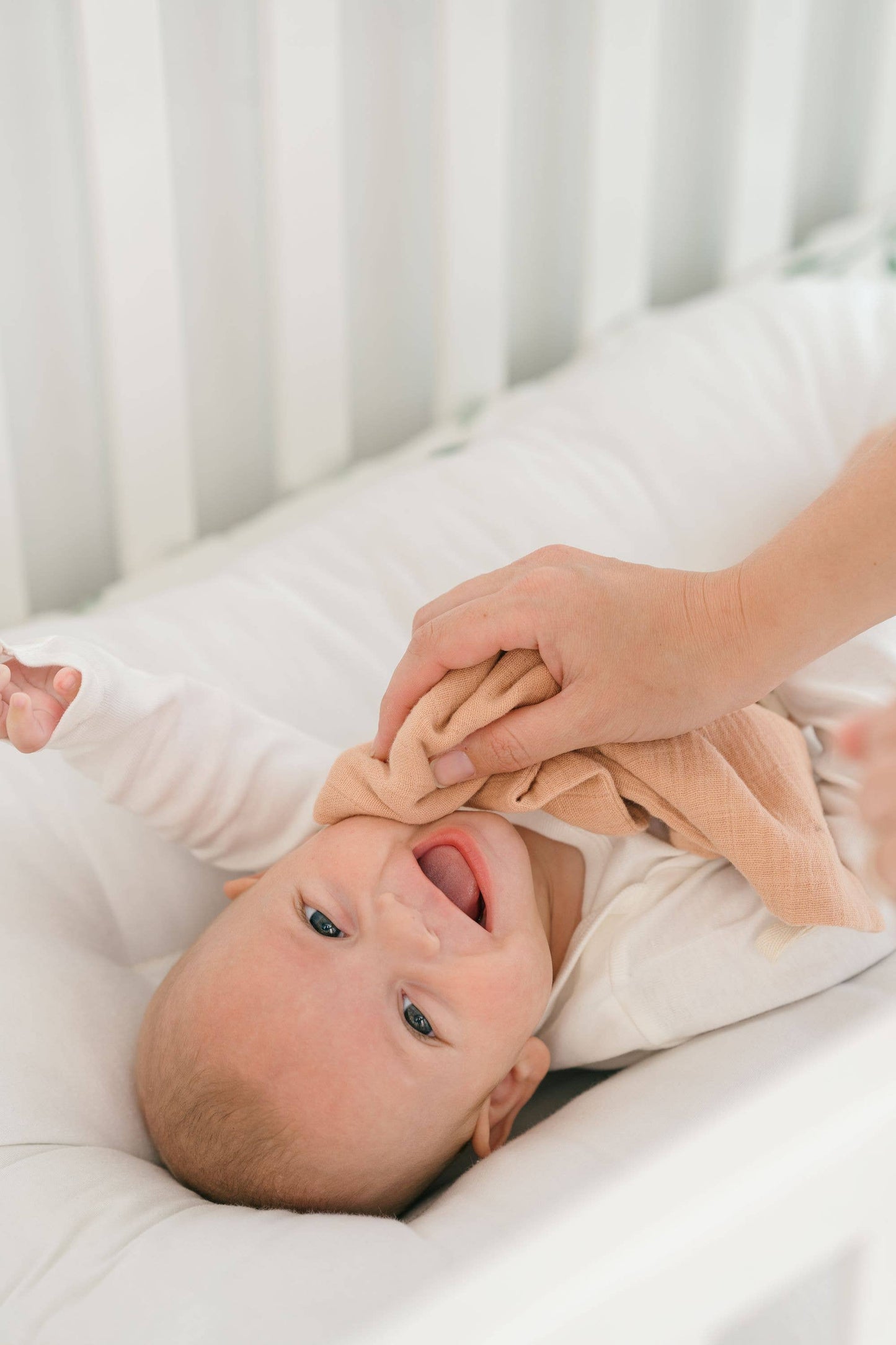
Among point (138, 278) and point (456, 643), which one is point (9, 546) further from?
point (456, 643)

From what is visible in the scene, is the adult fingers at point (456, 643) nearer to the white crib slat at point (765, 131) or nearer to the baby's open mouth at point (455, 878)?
the baby's open mouth at point (455, 878)

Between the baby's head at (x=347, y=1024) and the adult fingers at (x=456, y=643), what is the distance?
0.10 meters

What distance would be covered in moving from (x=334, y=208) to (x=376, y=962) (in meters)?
0.79

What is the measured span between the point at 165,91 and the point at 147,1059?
849mm

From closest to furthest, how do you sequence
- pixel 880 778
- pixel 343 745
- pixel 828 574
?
1. pixel 880 778
2. pixel 828 574
3. pixel 343 745

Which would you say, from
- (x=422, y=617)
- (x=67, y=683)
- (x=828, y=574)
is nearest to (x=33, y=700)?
(x=67, y=683)

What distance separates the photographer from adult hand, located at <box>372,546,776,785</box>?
663 mm

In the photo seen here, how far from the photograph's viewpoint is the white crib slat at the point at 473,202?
1.16m

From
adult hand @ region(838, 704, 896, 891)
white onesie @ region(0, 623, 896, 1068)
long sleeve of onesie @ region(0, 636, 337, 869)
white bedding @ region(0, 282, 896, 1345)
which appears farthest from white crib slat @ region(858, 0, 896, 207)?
adult hand @ region(838, 704, 896, 891)

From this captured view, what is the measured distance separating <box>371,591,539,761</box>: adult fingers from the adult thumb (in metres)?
0.04

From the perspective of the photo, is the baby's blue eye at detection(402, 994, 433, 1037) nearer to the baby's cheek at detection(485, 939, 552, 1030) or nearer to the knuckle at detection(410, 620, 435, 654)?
the baby's cheek at detection(485, 939, 552, 1030)

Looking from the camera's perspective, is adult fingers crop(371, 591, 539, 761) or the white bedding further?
adult fingers crop(371, 591, 539, 761)

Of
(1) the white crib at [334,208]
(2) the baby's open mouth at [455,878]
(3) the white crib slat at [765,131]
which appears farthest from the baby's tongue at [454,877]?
(3) the white crib slat at [765,131]

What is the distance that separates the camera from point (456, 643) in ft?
2.26
